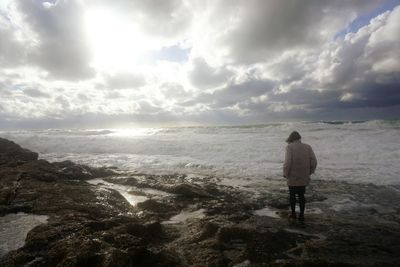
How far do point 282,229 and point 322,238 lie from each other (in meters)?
0.71

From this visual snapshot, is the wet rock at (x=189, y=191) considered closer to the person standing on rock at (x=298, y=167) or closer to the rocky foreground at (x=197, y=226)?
the rocky foreground at (x=197, y=226)

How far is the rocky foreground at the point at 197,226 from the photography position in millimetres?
4305

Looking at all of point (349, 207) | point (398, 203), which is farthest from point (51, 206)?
point (398, 203)

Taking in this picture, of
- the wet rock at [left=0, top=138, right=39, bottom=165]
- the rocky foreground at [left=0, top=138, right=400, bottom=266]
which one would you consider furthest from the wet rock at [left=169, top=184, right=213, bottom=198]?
the wet rock at [left=0, top=138, right=39, bottom=165]

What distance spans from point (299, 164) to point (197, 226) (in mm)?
2519

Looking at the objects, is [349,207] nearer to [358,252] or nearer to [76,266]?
[358,252]

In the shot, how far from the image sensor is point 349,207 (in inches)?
305

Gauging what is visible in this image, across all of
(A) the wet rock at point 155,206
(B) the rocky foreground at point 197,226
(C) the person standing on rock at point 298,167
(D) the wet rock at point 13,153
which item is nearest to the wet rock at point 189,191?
(B) the rocky foreground at point 197,226

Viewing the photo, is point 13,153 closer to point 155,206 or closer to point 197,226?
point 155,206

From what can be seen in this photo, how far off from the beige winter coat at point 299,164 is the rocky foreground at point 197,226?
84 centimetres

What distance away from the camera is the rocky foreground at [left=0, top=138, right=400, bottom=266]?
4.30 m

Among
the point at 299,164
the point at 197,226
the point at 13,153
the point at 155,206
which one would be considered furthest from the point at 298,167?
the point at 13,153

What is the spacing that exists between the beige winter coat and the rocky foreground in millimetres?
838

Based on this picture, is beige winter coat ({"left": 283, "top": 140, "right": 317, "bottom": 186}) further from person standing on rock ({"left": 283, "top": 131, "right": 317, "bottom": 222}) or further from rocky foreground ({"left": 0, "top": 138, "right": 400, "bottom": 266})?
rocky foreground ({"left": 0, "top": 138, "right": 400, "bottom": 266})
